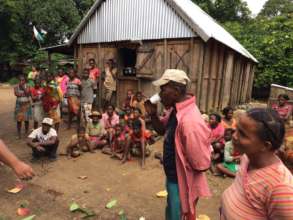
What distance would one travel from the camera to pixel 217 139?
5309mm

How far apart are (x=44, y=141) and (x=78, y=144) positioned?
2.61 feet

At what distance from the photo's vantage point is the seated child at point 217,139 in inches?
205

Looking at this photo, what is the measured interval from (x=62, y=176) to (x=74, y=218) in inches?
57.5

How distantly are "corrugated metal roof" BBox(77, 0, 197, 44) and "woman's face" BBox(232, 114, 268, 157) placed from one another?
6.76 meters

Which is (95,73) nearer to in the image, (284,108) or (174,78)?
(284,108)

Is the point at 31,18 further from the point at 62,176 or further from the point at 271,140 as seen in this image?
the point at 271,140

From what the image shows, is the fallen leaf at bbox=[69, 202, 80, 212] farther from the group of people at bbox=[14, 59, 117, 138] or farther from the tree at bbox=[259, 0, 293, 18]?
the tree at bbox=[259, 0, 293, 18]

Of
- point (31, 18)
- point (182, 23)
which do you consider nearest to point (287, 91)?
point (182, 23)

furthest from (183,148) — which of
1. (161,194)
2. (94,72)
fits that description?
(94,72)

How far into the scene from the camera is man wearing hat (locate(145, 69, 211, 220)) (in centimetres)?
201

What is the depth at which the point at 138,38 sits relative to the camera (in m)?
8.75

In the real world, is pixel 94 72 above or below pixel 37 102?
above

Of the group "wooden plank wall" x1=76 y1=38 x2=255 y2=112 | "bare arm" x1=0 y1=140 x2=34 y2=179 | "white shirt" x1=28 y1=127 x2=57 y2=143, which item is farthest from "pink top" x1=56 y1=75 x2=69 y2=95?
"bare arm" x1=0 y1=140 x2=34 y2=179

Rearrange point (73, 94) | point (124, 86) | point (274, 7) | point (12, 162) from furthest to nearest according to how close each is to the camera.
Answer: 1. point (274, 7)
2. point (124, 86)
3. point (73, 94)
4. point (12, 162)
